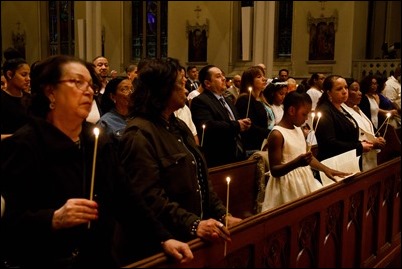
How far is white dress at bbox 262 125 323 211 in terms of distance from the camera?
3.51 meters

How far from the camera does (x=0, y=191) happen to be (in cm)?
175

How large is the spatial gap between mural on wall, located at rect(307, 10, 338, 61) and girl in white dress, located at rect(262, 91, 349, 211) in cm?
1017

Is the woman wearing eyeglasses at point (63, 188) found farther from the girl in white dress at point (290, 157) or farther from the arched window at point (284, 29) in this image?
the arched window at point (284, 29)

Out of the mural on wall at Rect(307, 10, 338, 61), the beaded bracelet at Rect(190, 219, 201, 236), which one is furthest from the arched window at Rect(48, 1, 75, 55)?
the beaded bracelet at Rect(190, 219, 201, 236)

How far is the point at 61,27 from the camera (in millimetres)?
18203

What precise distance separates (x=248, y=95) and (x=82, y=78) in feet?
11.0

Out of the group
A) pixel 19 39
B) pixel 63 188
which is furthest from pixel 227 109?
pixel 19 39

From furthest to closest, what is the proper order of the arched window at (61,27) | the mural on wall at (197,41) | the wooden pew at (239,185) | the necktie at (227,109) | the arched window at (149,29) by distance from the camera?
the arched window at (61,27) → the arched window at (149,29) → the mural on wall at (197,41) → the necktie at (227,109) → the wooden pew at (239,185)

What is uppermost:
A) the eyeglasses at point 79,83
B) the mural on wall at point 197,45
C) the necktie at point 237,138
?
the mural on wall at point 197,45

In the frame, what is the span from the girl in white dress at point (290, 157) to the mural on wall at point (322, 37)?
1017cm

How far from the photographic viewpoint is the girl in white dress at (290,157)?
11.4 feet

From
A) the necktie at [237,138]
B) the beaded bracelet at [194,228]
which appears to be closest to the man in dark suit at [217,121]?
the necktie at [237,138]

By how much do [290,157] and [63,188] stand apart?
2.02 metres

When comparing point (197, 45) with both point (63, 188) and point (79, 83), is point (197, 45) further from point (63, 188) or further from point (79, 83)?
point (63, 188)
